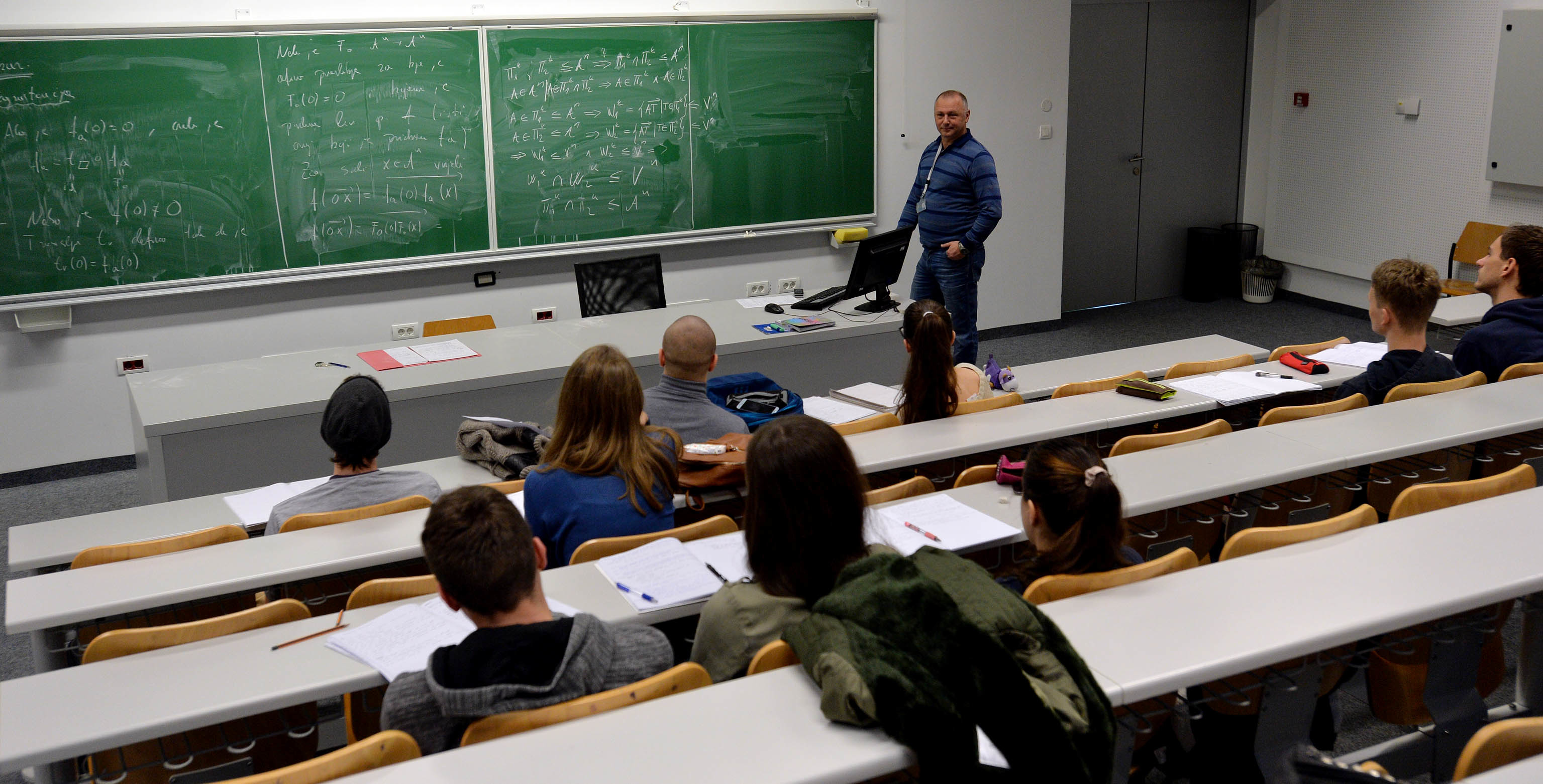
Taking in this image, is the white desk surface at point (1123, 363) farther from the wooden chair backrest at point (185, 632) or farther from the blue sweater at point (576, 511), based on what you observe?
the wooden chair backrest at point (185, 632)

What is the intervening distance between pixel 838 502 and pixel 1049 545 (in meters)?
0.55

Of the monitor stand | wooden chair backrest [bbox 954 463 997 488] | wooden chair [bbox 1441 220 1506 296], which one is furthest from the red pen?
wooden chair [bbox 1441 220 1506 296]

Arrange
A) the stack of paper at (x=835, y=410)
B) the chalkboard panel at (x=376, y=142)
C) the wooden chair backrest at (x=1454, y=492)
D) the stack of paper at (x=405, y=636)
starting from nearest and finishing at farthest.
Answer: the stack of paper at (x=405, y=636) → the wooden chair backrest at (x=1454, y=492) → the stack of paper at (x=835, y=410) → the chalkboard panel at (x=376, y=142)

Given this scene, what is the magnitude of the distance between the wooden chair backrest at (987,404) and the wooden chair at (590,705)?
1895 mm

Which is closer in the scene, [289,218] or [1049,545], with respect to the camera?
[1049,545]

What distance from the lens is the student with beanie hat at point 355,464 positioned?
9.70 ft

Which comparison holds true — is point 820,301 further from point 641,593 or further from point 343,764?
point 343,764

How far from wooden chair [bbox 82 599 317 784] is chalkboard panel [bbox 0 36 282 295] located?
3711mm

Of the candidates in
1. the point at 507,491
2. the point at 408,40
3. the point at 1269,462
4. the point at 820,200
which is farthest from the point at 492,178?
the point at 1269,462

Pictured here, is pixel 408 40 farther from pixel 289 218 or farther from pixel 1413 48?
pixel 1413 48

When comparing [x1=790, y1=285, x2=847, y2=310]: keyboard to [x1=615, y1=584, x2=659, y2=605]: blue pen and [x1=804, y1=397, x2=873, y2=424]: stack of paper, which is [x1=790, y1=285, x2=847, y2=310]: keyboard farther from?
[x1=615, y1=584, x2=659, y2=605]: blue pen

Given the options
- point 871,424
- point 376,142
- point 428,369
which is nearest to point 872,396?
point 871,424

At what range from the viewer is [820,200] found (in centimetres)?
695

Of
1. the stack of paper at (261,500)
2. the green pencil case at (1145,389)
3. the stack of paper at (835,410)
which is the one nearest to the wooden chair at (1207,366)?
the green pencil case at (1145,389)
